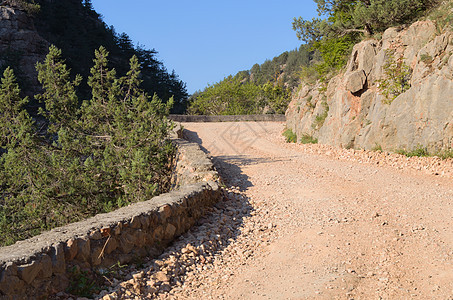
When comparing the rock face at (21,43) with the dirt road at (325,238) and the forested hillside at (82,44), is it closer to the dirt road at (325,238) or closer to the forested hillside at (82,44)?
the forested hillside at (82,44)

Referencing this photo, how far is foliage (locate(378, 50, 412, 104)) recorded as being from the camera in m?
12.8

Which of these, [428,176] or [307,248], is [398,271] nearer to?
[307,248]

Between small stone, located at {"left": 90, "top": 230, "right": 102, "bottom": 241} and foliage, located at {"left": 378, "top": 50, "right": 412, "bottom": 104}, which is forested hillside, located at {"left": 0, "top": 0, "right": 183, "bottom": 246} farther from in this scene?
foliage, located at {"left": 378, "top": 50, "right": 412, "bottom": 104}

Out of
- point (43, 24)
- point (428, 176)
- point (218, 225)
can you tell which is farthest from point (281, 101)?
point (218, 225)

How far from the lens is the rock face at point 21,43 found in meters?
36.4

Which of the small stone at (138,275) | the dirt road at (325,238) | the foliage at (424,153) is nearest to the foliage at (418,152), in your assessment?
the foliage at (424,153)

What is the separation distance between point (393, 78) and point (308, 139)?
5535mm

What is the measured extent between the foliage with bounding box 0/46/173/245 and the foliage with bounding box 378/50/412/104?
7.62 m

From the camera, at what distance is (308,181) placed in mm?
9883

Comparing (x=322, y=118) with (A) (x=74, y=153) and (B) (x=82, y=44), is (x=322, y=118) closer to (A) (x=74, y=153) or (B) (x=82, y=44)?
(A) (x=74, y=153)

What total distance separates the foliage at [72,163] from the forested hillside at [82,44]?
1016 inches

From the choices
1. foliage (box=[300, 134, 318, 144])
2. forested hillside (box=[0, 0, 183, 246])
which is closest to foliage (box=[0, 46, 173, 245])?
forested hillside (box=[0, 0, 183, 246])

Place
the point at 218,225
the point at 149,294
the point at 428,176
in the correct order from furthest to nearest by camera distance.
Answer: the point at 428,176, the point at 218,225, the point at 149,294

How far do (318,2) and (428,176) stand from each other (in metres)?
11.8
